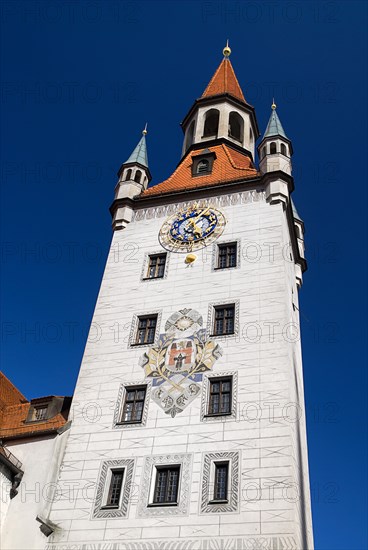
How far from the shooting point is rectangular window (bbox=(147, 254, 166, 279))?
2159cm

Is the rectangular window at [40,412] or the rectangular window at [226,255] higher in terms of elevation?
the rectangular window at [226,255]

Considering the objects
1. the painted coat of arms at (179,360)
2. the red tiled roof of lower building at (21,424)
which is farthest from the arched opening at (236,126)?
the red tiled roof of lower building at (21,424)

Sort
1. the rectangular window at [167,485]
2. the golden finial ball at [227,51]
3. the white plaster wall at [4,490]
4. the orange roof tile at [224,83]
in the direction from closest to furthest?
the rectangular window at [167,485]
the white plaster wall at [4,490]
the orange roof tile at [224,83]
the golden finial ball at [227,51]

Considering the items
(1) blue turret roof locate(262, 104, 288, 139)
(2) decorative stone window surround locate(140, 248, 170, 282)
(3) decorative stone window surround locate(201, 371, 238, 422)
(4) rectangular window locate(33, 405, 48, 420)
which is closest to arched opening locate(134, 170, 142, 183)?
(2) decorative stone window surround locate(140, 248, 170, 282)

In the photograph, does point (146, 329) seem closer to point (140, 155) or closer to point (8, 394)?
point (8, 394)

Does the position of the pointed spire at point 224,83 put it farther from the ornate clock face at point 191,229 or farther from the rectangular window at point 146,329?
the rectangular window at point 146,329

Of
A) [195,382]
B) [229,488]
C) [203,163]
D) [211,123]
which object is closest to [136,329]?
[195,382]

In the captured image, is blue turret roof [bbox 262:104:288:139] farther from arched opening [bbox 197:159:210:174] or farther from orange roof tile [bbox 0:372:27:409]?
orange roof tile [bbox 0:372:27:409]

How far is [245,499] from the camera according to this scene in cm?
1483

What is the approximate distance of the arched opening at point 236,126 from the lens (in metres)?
31.4

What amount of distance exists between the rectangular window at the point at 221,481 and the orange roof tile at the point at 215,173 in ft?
38.9

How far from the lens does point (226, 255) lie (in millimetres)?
21219

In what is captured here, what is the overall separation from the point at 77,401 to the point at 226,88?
69.6ft

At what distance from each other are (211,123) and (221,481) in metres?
21.3
